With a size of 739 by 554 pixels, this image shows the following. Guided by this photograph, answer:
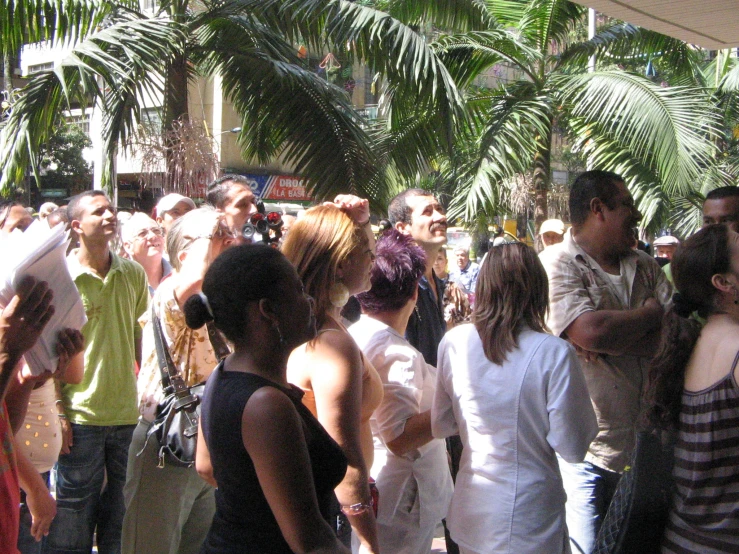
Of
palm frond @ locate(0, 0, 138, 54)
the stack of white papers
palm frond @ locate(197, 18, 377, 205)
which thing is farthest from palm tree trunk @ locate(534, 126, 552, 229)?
the stack of white papers

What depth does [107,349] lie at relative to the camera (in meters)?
4.21

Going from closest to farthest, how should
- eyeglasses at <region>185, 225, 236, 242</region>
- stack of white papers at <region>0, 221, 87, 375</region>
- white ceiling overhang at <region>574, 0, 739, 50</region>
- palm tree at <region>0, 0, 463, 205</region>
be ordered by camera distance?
stack of white papers at <region>0, 221, 87, 375</region> → eyeglasses at <region>185, 225, 236, 242</region> → white ceiling overhang at <region>574, 0, 739, 50</region> → palm tree at <region>0, 0, 463, 205</region>

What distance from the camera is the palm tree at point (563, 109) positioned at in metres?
10.1

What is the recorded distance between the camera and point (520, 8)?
40.0 feet

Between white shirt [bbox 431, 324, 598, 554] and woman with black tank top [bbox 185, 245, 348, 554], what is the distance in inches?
35.3

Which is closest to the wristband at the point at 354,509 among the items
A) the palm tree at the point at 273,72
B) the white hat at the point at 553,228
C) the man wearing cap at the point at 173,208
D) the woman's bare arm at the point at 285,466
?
the woman's bare arm at the point at 285,466

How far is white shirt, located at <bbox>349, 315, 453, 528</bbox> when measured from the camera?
311 centimetres

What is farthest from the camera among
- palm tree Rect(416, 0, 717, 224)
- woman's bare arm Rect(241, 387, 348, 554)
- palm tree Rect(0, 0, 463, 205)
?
palm tree Rect(416, 0, 717, 224)

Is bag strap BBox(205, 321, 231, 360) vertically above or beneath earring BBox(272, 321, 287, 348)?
beneath

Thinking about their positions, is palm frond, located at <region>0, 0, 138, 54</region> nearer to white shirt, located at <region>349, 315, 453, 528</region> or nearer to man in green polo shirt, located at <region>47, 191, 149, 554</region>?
man in green polo shirt, located at <region>47, 191, 149, 554</region>

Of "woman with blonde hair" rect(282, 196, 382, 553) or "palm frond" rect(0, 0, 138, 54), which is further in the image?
"palm frond" rect(0, 0, 138, 54)

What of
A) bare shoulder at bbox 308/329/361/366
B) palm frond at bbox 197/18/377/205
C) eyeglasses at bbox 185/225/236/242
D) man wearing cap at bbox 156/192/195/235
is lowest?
bare shoulder at bbox 308/329/361/366

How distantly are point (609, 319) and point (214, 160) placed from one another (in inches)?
279

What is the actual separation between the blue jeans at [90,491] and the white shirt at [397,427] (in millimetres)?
1703
